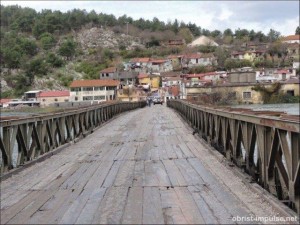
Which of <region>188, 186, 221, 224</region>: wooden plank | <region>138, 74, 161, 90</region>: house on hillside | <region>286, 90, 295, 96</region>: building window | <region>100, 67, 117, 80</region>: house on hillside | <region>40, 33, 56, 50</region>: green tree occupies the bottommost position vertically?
<region>188, 186, 221, 224</region>: wooden plank

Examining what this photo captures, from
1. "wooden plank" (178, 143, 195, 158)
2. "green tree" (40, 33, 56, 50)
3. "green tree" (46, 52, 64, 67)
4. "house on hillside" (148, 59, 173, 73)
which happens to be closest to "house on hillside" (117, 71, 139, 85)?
"house on hillside" (148, 59, 173, 73)

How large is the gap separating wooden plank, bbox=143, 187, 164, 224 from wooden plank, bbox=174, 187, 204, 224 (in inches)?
11.7

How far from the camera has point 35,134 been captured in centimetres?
1065

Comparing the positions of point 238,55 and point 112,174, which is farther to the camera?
point 238,55

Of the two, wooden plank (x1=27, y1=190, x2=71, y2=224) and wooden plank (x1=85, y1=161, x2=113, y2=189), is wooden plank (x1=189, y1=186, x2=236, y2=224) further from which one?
wooden plank (x1=27, y1=190, x2=71, y2=224)

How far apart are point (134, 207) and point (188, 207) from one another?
2.29 feet

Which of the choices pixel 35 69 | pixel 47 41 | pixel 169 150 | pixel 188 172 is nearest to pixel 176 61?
pixel 35 69

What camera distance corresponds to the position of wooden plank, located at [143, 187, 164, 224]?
527 cm

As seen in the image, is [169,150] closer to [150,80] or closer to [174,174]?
[174,174]

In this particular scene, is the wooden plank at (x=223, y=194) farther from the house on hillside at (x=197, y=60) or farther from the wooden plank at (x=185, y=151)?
the house on hillside at (x=197, y=60)

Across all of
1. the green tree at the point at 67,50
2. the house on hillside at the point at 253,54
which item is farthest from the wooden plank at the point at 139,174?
the green tree at the point at 67,50

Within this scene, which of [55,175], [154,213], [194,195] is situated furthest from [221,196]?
[55,175]

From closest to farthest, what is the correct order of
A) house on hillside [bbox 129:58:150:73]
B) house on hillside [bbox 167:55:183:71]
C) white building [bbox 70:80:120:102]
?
white building [bbox 70:80:120:102]
house on hillside [bbox 129:58:150:73]
house on hillside [bbox 167:55:183:71]

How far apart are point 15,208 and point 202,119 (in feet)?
31.0
